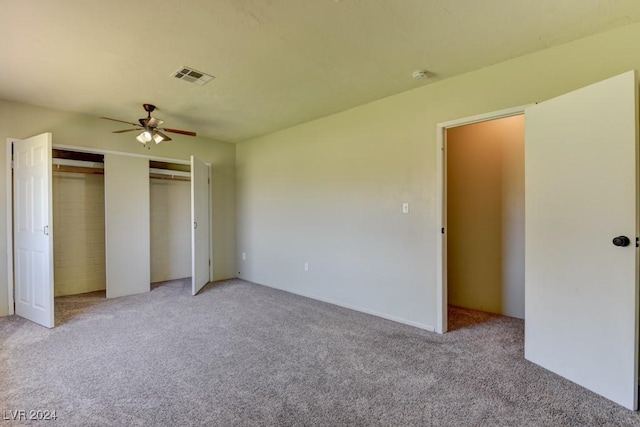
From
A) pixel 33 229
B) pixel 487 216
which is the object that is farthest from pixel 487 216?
pixel 33 229

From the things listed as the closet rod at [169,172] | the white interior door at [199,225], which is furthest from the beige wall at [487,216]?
the closet rod at [169,172]

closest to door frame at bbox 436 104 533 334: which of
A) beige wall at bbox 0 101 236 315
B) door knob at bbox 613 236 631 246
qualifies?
door knob at bbox 613 236 631 246

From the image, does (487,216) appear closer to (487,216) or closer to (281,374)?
(487,216)

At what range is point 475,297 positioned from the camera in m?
3.86

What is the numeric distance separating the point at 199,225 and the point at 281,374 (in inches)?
125

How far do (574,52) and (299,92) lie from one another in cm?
239

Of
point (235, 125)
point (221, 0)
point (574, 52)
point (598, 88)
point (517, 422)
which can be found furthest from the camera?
point (235, 125)

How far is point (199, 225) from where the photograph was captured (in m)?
4.84

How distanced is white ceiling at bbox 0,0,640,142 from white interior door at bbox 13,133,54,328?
26.5 inches

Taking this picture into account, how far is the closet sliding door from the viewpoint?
4406 mm

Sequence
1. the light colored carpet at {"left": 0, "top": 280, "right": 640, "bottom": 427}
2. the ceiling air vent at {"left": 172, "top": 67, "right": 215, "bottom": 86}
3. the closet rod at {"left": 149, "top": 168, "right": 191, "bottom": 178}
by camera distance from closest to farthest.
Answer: the light colored carpet at {"left": 0, "top": 280, "right": 640, "bottom": 427}
the ceiling air vent at {"left": 172, "top": 67, "right": 215, "bottom": 86}
the closet rod at {"left": 149, "top": 168, "right": 191, "bottom": 178}

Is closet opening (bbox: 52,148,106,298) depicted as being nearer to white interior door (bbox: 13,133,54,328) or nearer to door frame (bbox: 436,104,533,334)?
white interior door (bbox: 13,133,54,328)

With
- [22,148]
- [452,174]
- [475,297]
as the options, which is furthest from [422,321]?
[22,148]

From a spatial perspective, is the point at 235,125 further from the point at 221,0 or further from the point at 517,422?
the point at 517,422
